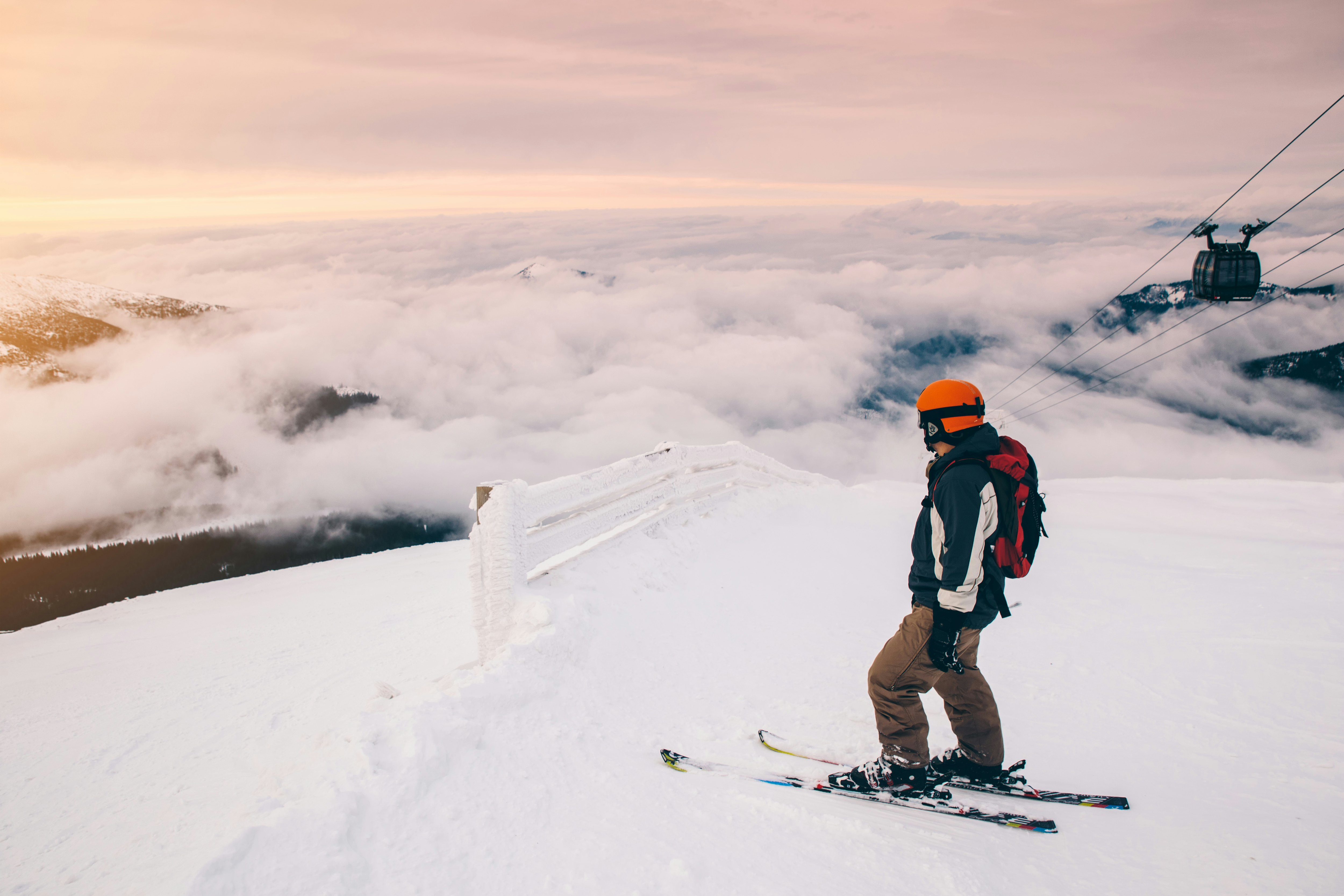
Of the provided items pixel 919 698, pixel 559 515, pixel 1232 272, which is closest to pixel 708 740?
pixel 919 698

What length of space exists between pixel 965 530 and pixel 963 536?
28mm

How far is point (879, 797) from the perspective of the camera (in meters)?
3.53

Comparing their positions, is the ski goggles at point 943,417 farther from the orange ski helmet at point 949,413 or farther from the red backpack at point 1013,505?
the red backpack at point 1013,505

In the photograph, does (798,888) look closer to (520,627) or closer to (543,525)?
(520,627)

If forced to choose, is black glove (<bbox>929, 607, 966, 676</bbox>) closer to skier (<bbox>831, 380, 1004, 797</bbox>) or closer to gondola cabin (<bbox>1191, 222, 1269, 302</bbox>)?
skier (<bbox>831, 380, 1004, 797</bbox>)

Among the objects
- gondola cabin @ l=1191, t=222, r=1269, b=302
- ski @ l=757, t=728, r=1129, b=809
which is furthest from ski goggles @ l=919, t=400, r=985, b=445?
gondola cabin @ l=1191, t=222, r=1269, b=302

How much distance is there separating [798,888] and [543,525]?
4535 mm

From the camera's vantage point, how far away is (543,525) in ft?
22.0

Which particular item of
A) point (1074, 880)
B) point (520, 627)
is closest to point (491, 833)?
point (520, 627)

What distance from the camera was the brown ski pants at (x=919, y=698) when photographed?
3453 mm

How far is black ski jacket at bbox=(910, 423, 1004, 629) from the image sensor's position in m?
3.18

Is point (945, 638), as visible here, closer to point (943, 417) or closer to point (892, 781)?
point (892, 781)

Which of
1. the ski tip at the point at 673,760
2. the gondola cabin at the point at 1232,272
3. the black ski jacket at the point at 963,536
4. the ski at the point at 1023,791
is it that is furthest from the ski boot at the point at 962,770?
the gondola cabin at the point at 1232,272

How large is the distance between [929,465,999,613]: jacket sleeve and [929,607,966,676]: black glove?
81 millimetres
